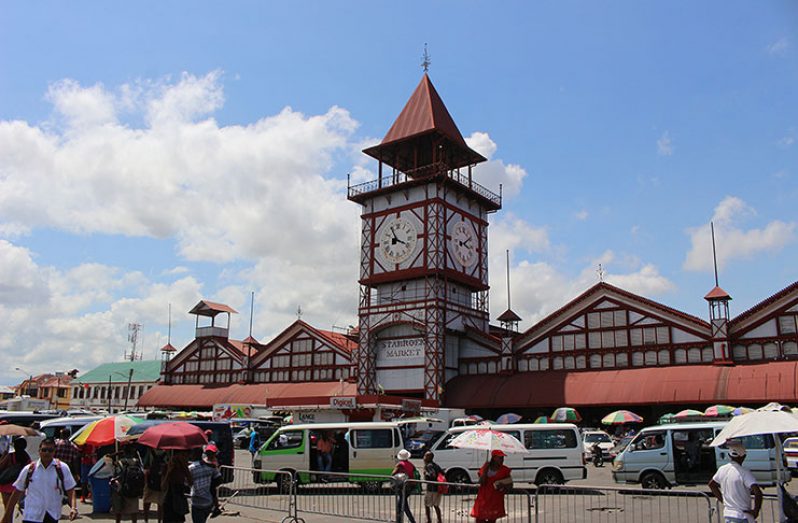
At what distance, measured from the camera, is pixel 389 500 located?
18.7m

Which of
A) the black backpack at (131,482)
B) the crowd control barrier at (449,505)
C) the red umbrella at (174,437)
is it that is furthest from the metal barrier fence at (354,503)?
the red umbrella at (174,437)

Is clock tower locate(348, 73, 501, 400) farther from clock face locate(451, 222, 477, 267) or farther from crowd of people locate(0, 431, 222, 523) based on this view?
crowd of people locate(0, 431, 222, 523)

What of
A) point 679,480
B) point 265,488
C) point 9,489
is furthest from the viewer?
point 679,480

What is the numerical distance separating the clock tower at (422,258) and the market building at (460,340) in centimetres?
11

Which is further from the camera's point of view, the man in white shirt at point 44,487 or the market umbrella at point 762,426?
the man in white shirt at point 44,487

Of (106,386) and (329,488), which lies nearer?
(329,488)

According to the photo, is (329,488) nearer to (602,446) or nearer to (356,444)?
(356,444)

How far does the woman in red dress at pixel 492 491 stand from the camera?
1173 cm

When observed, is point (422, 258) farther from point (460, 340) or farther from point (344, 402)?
point (344, 402)

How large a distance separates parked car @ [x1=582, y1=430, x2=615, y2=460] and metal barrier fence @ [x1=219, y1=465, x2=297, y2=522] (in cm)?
1674

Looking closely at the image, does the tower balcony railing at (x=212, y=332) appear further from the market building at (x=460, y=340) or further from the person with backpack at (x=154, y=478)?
the person with backpack at (x=154, y=478)

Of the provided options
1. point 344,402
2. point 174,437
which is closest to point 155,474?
point 174,437

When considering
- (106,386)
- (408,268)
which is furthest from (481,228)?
(106,386)

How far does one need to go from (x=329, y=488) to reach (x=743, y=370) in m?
28.1
